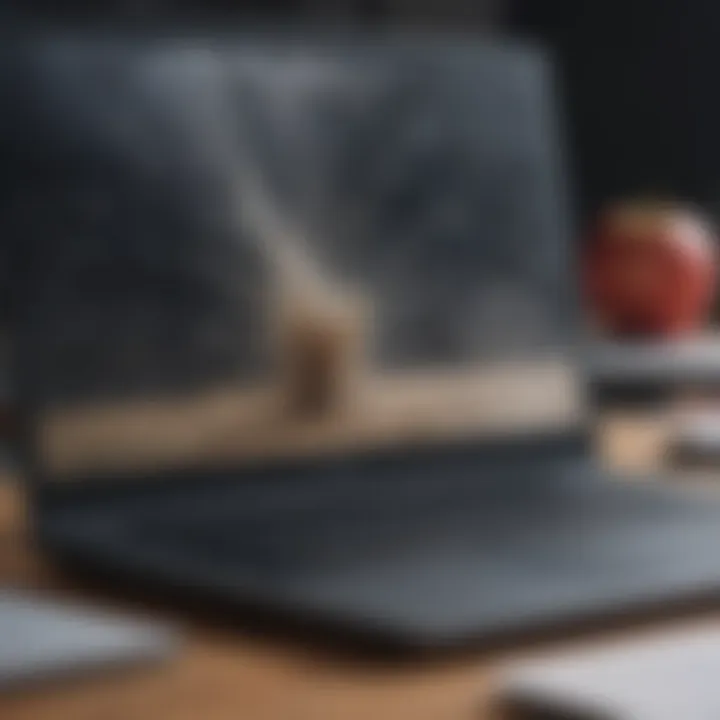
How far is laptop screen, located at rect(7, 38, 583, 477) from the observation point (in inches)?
32.5

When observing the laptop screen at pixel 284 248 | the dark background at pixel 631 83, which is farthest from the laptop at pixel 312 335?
the dark background at pixel 631 83

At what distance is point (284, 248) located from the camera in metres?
0.90

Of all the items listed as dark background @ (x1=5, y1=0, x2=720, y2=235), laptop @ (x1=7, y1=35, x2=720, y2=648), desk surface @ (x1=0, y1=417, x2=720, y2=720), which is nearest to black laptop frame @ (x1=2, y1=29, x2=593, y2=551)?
laptop @ (x1=7, y1=35, x2=720, y2=648)

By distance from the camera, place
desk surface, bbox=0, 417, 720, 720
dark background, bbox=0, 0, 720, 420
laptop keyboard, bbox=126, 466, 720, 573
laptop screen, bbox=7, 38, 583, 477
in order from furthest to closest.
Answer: dark background, bbox=0, 0, 720, 420 → laptop screen, bbox=7, 38, 583, 477 → laptop keyboard, bbox=126, 466, 720, 573 → desk surface, bbox=0, 417, 720, 720

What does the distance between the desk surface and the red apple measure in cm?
84

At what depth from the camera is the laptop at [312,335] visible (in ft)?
2.39

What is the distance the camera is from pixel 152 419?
2.73ft

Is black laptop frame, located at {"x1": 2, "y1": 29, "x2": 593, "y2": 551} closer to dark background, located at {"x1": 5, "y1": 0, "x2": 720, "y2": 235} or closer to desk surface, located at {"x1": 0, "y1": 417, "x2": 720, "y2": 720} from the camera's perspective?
desk surface, located at {"x1": 0, "y1": 417, "x2": 720, "y2": 720}

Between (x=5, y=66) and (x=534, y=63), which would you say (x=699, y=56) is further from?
(x=5, y=66)

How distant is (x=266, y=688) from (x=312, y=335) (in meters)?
0.34

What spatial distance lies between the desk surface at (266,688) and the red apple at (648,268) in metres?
0.84

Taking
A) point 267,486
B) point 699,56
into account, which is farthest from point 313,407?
point 699,56

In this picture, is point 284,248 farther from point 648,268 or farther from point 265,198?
point 648,268

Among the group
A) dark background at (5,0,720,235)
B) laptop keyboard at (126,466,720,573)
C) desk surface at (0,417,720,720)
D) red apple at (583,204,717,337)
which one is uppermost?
dark background at (5,0,720,235)
